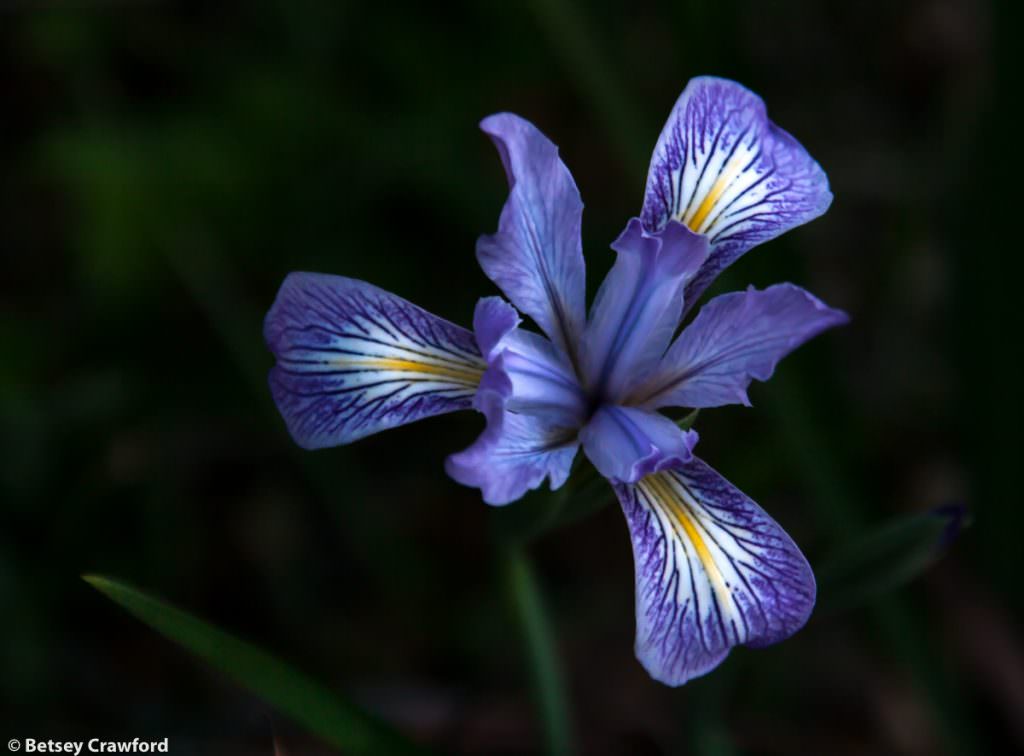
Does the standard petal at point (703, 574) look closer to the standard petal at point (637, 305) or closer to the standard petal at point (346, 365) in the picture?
the standard petal at point (637, 305)

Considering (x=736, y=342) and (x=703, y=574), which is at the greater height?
(x=736, y=342)

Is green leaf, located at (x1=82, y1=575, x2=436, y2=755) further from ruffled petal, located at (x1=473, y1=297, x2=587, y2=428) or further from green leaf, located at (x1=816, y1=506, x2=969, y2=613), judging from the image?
green leaf, located at (x1=816, y1=506, x2=969, y2=613)

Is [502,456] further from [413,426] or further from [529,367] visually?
[413,426]

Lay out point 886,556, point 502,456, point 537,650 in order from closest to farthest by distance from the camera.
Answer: point 502,456 → point 886,556 → point 537,650

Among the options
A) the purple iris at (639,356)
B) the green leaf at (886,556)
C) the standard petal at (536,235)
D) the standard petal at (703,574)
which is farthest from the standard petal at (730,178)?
the green leaf at (886,556)

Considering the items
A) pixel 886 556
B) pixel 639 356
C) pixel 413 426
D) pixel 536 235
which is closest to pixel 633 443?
pixel 639 356

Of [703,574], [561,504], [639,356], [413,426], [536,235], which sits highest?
[413,426]
